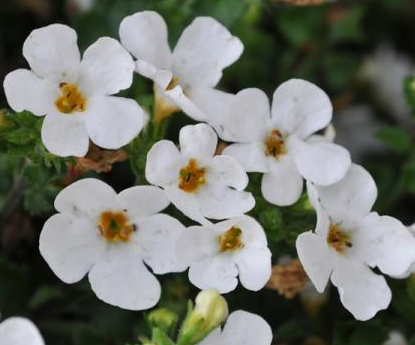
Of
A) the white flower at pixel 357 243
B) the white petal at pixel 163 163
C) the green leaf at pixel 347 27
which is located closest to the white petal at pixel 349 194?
the white flower at pixel 357 243

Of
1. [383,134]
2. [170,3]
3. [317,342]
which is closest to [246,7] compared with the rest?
[170,3]

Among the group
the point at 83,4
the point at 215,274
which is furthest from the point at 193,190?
the point at 83,4

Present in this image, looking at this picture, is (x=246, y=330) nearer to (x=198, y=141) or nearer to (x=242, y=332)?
(x=242, y=332)

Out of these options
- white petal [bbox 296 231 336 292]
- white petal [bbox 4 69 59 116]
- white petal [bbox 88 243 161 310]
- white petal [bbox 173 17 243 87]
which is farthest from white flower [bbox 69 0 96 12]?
white petal [bbox 296 231 336 292]

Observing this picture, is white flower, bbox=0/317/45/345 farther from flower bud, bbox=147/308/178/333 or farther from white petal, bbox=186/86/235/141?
white petal, bbox=186/86/235/141

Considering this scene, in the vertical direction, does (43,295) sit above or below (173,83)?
below

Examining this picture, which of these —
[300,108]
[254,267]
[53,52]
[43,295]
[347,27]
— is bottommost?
[43,295]

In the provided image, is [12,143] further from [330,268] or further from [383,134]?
[383,134]
